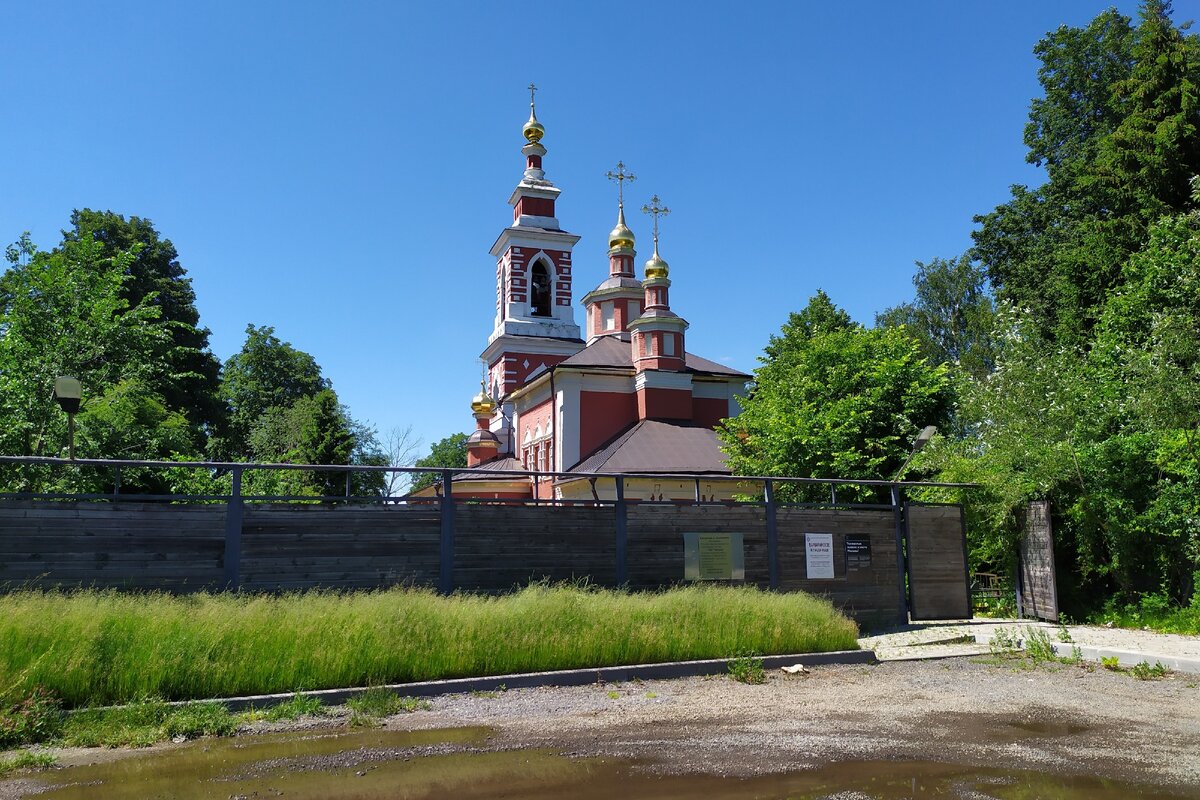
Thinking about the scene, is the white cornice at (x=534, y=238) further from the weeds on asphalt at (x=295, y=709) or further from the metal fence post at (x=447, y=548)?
the weeds on asphalt at (x=295, y=709)

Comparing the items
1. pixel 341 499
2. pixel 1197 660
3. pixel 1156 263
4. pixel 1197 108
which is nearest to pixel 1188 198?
pixel 1197 108

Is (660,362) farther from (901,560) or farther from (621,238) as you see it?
(901,560)

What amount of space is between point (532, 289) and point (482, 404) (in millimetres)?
6632

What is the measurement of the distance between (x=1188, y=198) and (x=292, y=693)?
2791cm

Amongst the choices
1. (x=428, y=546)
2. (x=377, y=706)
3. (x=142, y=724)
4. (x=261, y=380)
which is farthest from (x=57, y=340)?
(x=261, y=380)

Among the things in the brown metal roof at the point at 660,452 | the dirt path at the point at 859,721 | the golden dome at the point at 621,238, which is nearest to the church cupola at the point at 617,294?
the golden dome at the point at 621,238

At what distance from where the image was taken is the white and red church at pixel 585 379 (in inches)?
1272

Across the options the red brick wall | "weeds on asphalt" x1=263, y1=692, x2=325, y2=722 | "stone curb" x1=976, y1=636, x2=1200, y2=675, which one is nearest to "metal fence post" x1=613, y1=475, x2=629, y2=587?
"weeds on asphalt" x1=263, y1=692, x2=325, y2=722

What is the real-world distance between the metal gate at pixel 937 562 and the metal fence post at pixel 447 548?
8.57 m

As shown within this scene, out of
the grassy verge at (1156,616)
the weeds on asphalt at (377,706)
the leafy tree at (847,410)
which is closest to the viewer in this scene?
the weeds on asphalt at (377,706)

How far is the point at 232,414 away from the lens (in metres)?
58.6

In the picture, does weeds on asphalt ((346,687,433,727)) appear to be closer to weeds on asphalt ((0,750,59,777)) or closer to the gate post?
weeds on asphalt ((0,750,59,777))

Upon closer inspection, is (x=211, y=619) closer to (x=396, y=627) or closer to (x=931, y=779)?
(x=396, y=627)

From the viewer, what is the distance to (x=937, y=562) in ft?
54.0
